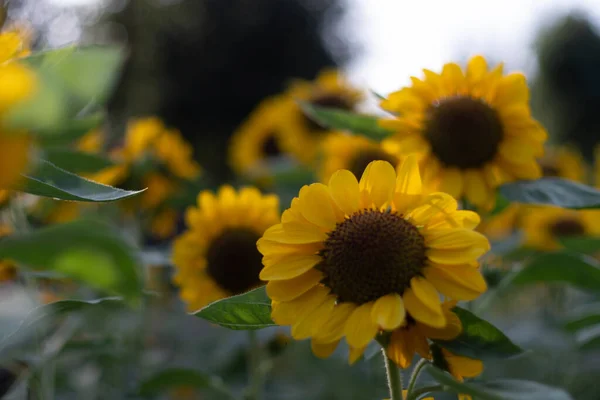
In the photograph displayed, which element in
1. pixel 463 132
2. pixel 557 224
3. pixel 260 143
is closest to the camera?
pixel 463 132

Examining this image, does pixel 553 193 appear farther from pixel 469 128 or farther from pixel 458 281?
pixel 458 281

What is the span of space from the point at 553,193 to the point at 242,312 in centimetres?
64

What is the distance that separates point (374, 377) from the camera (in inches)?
78.6

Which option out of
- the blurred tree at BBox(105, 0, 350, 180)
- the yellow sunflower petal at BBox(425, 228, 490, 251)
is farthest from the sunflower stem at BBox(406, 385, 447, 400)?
the blurred tree at BBox(105, 0, 350, 180)

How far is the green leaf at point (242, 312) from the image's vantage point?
2.60 feet

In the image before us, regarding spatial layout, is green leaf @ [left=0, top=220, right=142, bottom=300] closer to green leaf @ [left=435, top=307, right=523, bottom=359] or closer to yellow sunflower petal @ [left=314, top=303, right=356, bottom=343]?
yellow sunflower petal @ [left=314, top=303, right=356, bottom=343]

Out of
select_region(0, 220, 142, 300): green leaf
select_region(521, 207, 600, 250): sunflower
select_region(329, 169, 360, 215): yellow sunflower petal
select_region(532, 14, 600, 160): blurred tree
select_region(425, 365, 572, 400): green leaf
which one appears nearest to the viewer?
select_region(0, 220, 142, 300): green leaf

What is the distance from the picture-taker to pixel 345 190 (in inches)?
33.9

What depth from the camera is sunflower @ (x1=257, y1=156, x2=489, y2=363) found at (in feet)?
2.47

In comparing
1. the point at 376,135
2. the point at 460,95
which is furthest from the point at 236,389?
the point at 460,95

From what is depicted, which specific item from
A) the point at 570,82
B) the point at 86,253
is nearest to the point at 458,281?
the point at 86,253

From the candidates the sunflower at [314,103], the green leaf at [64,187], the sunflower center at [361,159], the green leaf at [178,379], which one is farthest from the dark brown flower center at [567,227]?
the green leaf at [64,187]

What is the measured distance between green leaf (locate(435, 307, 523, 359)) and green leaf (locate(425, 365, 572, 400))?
3cm

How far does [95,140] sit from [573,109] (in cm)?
1068
